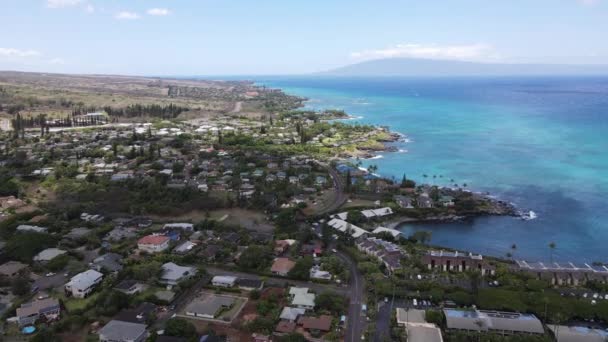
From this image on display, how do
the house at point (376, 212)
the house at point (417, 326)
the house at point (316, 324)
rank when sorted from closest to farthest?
the house at point (417, 326)
the house at point (316, 324)
the house at point (376, 212)

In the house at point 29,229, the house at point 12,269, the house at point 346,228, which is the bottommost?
the house at point 12,269

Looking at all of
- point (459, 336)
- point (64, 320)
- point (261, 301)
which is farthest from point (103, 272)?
point (459, 336)

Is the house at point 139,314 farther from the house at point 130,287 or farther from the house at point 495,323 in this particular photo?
the house at point 495,323

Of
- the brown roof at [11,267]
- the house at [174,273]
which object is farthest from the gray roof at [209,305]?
the brown roof at [11,267]

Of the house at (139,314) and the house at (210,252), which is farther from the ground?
the house at (210,252)

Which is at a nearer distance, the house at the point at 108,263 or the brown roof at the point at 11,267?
the brown roof at the point at 11,267
